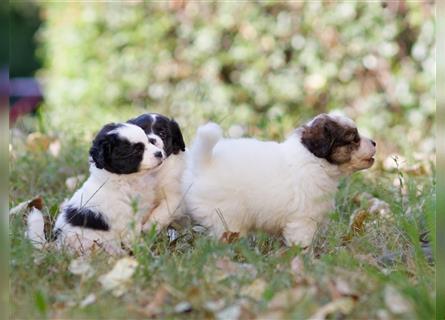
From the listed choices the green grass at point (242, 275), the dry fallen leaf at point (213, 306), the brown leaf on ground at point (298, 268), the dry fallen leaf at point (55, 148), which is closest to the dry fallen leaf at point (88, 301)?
the green grass at point (242, 275)

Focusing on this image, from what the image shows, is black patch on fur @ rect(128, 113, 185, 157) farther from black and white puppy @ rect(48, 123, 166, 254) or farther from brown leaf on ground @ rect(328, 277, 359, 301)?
brown leaf on ground @ rect(328, 277, 359, 301)

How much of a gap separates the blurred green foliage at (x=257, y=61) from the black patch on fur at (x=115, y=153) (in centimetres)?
401

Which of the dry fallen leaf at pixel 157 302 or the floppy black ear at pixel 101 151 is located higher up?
the floppy black ear at pixel 101 151

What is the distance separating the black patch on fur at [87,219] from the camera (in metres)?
4.79

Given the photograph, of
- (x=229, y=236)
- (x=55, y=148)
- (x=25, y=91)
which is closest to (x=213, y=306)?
(x=229, y=236)

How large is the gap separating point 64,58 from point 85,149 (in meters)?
4.37

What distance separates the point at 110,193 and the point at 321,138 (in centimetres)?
135

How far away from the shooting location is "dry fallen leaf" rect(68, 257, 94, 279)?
3.93m

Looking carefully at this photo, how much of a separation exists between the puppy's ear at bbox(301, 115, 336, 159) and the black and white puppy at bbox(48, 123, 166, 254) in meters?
0.94

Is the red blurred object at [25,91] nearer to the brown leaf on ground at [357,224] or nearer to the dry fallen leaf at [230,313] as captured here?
the brown leaf on ground at [357,224]

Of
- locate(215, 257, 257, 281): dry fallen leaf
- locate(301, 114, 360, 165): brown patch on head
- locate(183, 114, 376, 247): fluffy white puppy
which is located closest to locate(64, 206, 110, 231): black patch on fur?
locate(183, 114, 376, 247): fluffy white puppy

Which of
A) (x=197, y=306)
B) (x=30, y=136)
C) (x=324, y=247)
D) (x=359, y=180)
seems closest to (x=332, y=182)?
(x=324, y=247)

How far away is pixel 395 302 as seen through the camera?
10.9ft

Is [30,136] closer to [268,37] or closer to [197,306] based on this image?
[268,37]
